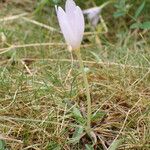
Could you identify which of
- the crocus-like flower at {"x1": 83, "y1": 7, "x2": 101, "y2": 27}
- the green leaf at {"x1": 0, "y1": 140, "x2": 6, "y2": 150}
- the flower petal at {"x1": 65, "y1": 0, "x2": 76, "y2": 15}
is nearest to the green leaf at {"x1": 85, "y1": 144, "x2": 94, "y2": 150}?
the green leaf at {"x1": 0, "y1": 140, "x2": 6, "y2": 150}

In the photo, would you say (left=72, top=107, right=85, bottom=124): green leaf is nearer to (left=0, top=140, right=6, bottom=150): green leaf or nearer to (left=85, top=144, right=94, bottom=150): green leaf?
(left=85, top=144, right=94, bottom=150): green leaf

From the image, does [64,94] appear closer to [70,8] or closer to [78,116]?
[78,116]

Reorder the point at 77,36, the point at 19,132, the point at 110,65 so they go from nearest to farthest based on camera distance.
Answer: the point at 77,36 < the point at 19,132 < the point at 110,65

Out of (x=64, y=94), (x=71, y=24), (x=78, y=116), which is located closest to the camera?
(x=71, y=24)

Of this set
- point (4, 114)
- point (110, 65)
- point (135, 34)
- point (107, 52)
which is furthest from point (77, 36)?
Result: point (135, 34)

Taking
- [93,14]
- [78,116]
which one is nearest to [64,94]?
[78,116]

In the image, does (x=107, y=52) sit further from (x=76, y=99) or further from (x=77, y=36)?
(x=77, y=36)

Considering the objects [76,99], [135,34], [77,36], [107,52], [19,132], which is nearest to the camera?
[77,36]
